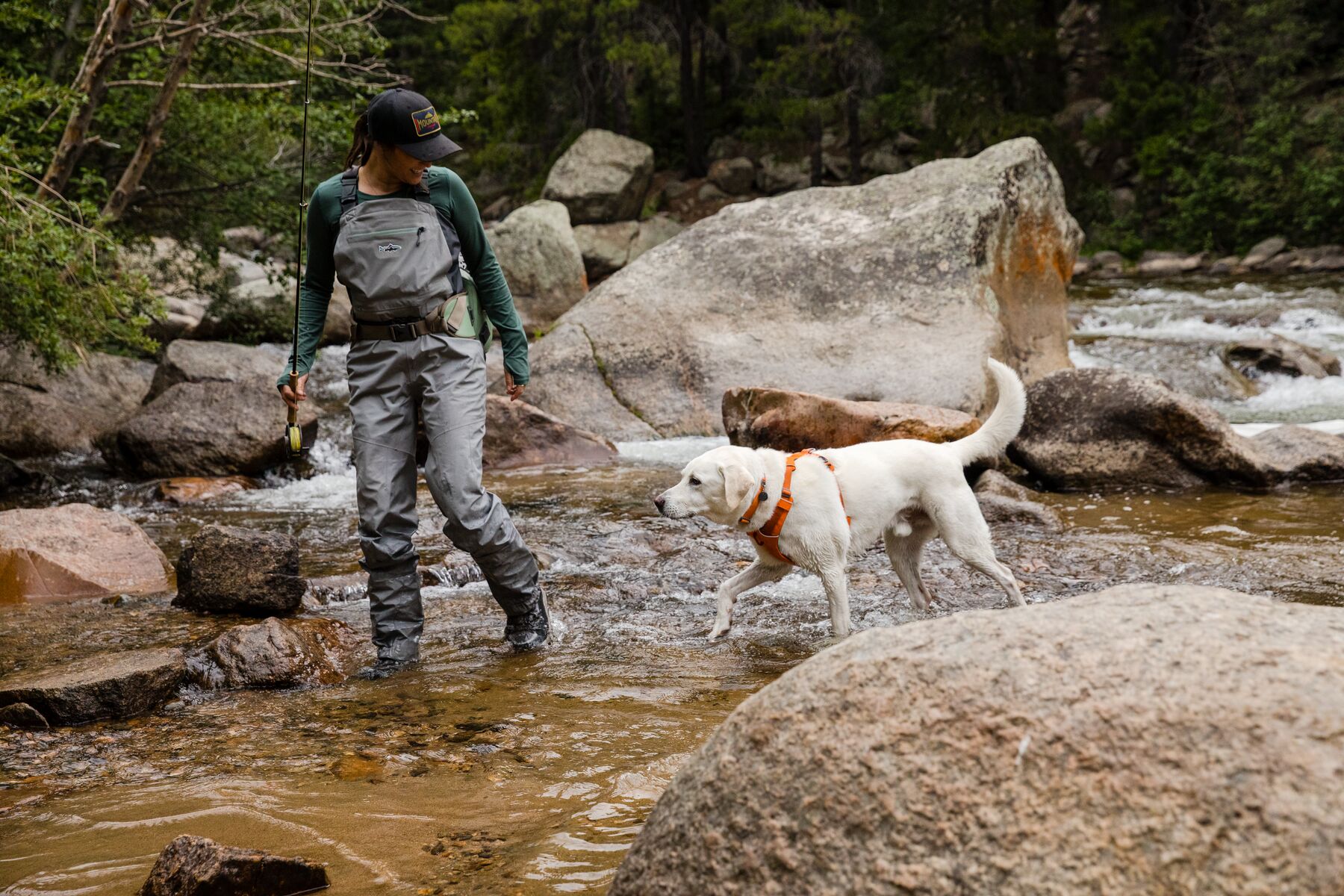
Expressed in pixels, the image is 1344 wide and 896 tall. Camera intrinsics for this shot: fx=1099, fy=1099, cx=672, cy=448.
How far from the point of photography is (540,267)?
773 inches

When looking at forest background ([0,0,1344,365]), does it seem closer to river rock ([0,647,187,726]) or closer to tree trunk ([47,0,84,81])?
tree trunk ([47,0,84,81])

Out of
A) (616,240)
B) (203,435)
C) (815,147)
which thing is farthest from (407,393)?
(815,147)

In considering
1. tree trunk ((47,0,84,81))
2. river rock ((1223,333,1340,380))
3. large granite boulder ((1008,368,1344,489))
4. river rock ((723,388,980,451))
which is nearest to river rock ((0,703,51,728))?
river rock ((723,388,980,451))

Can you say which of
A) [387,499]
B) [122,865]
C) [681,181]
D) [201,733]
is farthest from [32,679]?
[681,181]

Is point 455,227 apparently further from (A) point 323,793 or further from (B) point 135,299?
(B) point 135,299

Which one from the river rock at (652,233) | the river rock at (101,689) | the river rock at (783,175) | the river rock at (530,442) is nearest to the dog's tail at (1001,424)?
the river rock at (101,689)

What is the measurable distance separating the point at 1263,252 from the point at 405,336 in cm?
2550

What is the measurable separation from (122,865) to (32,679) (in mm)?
2019

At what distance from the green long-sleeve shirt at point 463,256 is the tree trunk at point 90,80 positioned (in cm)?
640

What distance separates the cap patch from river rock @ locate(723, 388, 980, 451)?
519 centimetres

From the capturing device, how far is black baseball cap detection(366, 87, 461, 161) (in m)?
4.54

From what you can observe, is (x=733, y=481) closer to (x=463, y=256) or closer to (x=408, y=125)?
(x=463, y=256)

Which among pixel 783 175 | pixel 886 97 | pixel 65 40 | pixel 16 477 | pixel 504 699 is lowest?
pixel 504 699

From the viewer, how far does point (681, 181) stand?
35281 millimetres
